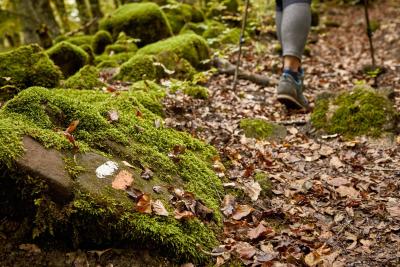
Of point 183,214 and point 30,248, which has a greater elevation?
point 30,248

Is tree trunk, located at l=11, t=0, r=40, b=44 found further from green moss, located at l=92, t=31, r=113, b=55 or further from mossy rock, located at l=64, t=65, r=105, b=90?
mossy rock, located at l=64, t=65, r=105, b=90

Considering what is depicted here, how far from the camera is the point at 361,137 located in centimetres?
441

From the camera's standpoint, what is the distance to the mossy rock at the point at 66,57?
Result: 6211mm

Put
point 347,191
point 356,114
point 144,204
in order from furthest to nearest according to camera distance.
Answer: point 356,114 < point 347,191 < point 144,204

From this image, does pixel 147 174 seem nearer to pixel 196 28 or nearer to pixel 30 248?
pixel 30 248

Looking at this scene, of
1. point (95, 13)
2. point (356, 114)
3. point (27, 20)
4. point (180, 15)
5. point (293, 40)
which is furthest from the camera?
point (95, 13)

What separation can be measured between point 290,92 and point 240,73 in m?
2.18

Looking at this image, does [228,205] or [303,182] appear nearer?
[228,205]

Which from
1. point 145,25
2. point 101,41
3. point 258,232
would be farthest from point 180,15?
point 258,232

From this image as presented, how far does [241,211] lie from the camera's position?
9.99ft

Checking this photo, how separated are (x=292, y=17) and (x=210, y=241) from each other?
3.20 metres

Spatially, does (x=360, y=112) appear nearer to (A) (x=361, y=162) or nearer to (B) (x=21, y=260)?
(A) (x=361, y=162)

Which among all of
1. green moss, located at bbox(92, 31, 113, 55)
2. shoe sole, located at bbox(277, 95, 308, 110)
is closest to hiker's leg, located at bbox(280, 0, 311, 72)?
shoe sole, located at bbox(277, 95, 308, 110)

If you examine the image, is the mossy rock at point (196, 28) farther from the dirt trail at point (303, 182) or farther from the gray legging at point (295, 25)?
the gray legging at point (295, 25)
